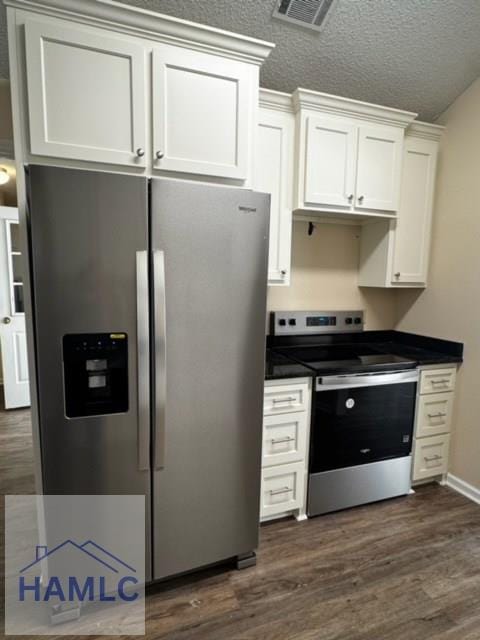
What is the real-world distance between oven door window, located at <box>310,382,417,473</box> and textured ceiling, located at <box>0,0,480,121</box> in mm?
1906

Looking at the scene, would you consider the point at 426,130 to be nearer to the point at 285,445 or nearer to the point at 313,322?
the point at 313,322

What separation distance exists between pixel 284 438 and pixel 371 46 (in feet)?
7.47

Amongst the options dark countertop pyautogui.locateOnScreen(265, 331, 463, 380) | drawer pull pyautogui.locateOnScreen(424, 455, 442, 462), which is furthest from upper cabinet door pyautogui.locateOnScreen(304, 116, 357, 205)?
drawer pull pyautogui.locateOnScreen(424, 455, 442, 462)

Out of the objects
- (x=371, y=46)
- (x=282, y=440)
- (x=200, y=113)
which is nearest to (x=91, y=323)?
(x=200, y=113)

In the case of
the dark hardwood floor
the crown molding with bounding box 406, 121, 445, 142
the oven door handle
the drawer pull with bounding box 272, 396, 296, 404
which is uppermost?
the crown molding with bounding box 406, 121, 445, 142

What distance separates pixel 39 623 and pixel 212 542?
770mm

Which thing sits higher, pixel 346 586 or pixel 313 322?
pixel 313 322

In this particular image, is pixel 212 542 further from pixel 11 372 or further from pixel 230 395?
pixel 11 372

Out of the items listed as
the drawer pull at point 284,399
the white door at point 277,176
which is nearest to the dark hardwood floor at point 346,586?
the drawer pull at point 284,399

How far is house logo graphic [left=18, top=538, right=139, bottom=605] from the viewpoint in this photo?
1.44 metres

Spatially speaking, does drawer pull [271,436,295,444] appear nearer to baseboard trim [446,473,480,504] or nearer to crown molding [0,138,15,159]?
baseboard trim [446,473,480,504]

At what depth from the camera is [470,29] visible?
2.02 m

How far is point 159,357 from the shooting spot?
1.42m

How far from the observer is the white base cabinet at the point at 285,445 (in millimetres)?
1989
